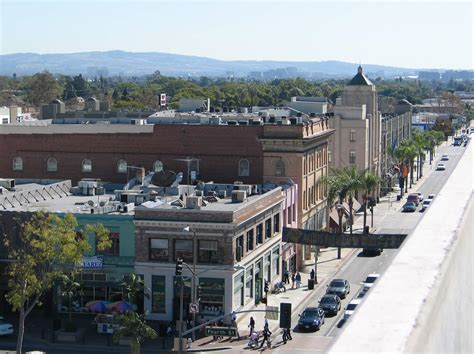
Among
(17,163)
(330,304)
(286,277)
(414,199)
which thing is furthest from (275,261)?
(414,199)

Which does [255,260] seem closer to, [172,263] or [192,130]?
[172,263]

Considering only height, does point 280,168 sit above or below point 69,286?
above

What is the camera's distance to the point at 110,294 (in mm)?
49812

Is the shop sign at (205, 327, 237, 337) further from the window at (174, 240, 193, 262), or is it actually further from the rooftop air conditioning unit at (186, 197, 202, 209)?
the rooftop air conditioning unit at (186, 197, 202, 209)

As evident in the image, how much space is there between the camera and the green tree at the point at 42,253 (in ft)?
137

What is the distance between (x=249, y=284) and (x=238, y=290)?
2.72 m

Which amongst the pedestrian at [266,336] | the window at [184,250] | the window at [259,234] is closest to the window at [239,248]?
the window at [184,250]

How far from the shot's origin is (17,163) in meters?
69.1

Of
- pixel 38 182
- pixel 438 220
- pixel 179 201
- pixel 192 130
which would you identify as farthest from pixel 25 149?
pixel 438 220

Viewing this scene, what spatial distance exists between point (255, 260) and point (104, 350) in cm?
1196

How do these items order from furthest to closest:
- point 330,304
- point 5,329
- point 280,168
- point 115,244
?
point 280,168 → point 330,304 → point 115,244 → point 5,329

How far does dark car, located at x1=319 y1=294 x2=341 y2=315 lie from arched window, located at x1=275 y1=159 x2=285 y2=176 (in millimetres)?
14773

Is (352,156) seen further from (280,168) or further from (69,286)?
(69,286)

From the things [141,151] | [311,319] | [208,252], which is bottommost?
[311,319]
